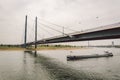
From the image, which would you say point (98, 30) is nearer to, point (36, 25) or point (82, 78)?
point (82, 78)

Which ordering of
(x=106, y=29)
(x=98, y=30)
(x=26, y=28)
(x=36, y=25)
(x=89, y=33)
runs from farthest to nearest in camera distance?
(x=26, y=28), (x=36, y=25), (x=89, y=33), (x=98, y=30), (x=106, y=29)

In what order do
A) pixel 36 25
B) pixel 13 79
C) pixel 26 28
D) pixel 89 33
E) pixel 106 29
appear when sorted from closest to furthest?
1. pixel 13 79
2. pixel 106 29
3. pixel 89 33
4. pixel 36 25
5. pixel 26 28

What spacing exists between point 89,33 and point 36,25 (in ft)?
298

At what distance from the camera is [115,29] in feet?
84.8

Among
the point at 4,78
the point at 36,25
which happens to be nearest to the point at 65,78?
the point at 4,78

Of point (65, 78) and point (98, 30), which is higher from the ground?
point (98, 30)

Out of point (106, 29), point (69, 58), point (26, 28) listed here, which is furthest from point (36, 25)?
point (106, 29)

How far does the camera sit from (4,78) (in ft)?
84.6

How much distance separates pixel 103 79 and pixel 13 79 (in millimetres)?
16569

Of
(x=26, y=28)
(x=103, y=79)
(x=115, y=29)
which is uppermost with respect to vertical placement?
(x=26, y=28)

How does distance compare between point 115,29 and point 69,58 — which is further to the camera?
point 69,58

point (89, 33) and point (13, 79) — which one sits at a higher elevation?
point (89, 33)

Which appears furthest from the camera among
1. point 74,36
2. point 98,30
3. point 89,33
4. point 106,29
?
point 74,36

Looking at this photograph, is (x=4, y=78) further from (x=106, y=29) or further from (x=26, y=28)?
(x=26, y=28)
